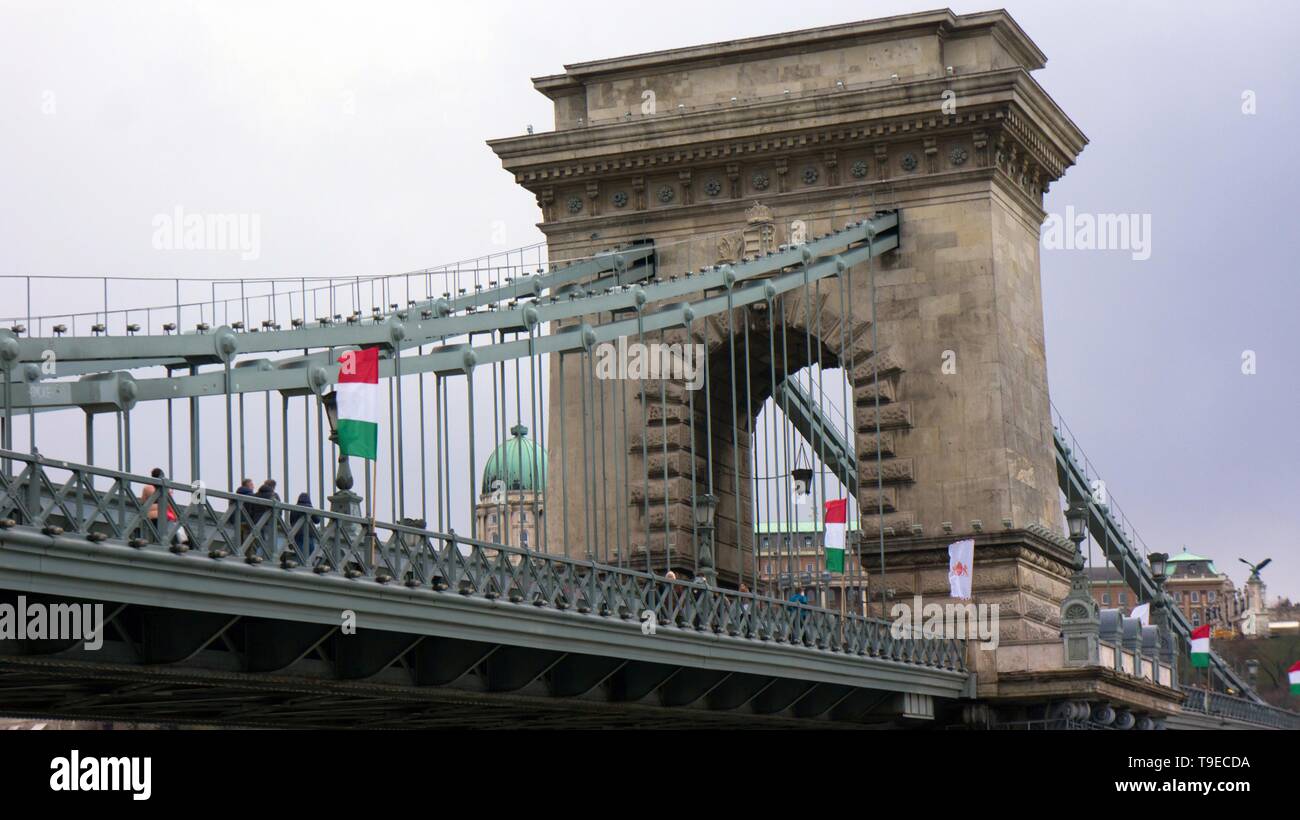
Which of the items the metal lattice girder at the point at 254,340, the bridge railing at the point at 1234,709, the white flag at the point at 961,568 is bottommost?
the bridge railing at the point at 1234,709

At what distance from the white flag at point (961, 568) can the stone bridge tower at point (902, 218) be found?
2.11m

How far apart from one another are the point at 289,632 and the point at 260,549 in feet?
5.86

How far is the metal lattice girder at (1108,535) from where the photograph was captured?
242 feet

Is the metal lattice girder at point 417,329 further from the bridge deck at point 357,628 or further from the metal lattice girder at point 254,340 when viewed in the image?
the bridge deck at point 357,628

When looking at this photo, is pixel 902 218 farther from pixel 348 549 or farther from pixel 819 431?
pixel 348 549

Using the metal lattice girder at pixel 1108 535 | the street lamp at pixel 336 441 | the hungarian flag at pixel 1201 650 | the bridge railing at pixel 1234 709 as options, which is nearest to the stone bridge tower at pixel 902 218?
the metal lattice girder at pixel 1108 535

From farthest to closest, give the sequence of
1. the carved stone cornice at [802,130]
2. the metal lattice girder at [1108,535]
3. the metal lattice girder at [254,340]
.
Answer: the metal lattice girder at [1108,535]
the carved stone cornice at [802,130]
the metal lattice girder at [254,340]

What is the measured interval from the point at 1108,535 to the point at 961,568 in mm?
25863

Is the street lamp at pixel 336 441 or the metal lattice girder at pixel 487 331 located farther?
the metal lattice girder at pixel 487 331

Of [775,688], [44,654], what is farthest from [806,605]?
[44,654]

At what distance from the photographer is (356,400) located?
3656cm

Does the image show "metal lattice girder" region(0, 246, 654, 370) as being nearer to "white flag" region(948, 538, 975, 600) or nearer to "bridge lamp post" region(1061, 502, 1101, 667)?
"white flag" region(948, 538, 975, 600)

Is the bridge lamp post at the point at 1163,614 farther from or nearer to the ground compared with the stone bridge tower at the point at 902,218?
nearer to the ground
